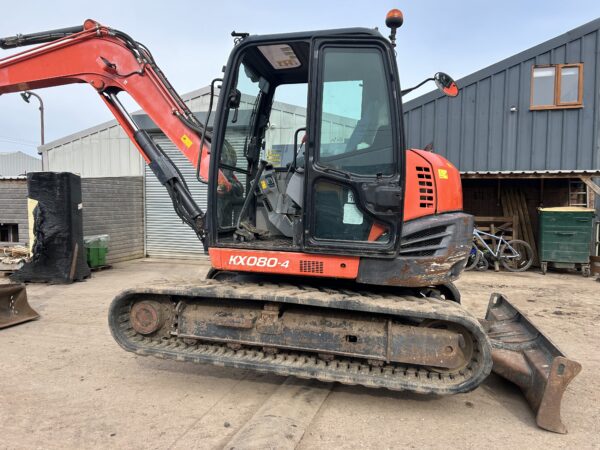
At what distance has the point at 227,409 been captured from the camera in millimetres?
3279

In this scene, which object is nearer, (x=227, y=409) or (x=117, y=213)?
(x=227, y=409)

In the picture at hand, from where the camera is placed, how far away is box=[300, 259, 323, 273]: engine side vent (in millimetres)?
3230

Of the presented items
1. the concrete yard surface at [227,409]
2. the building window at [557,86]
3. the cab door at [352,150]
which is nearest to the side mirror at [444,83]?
the cab door at [352,150]

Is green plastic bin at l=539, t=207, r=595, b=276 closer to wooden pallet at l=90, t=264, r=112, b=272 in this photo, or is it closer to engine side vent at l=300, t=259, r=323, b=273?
engine side vent at l=300, t=259, r=323, b=273

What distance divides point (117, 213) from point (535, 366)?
10.5m

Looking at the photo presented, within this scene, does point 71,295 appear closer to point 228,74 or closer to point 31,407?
point 31,407

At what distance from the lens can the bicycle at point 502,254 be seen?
33.5 feet

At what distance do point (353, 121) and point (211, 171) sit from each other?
127 cm

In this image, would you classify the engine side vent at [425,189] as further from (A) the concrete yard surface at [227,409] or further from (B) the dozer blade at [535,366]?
(A) the concrete yard surface at [227,409]

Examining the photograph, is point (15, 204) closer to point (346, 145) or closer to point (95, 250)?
→ point (95, 250)

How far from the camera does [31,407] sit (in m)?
3.30

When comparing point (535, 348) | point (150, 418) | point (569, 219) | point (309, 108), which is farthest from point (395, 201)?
point (569, 219)

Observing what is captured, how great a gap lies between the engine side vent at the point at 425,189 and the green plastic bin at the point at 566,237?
25.7 feet

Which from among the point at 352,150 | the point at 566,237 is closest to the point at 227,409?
the point at 352,150
